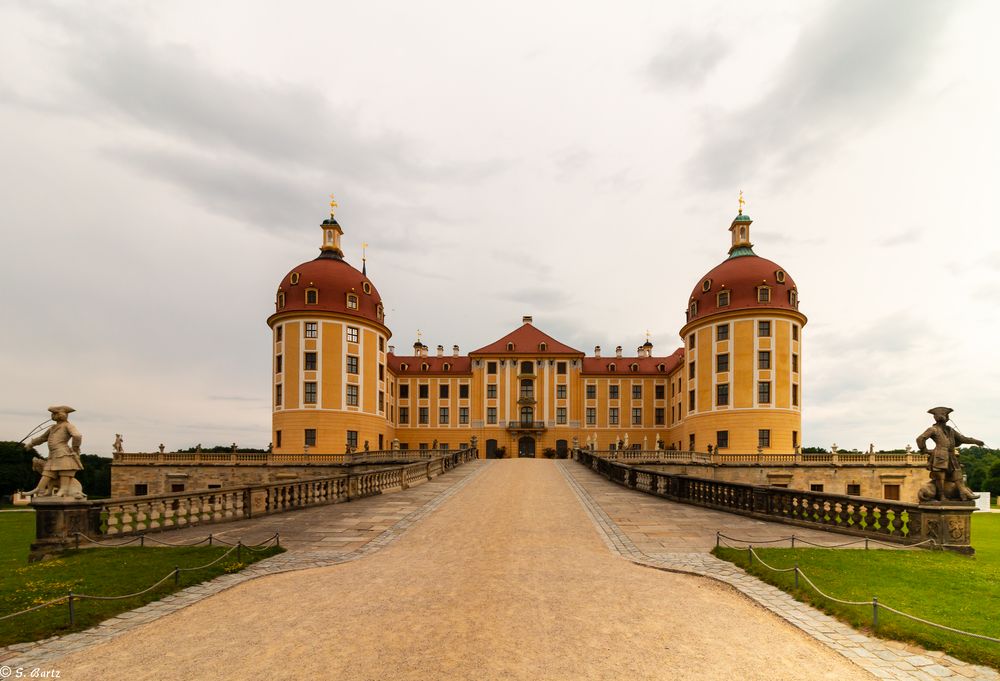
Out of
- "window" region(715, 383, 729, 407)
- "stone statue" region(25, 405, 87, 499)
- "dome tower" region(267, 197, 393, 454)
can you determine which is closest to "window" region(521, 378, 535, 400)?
"dome tower" region(267, 197, 393, 454)

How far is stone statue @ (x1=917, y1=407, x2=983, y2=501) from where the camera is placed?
12383 millimetres

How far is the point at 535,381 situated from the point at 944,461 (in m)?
51.4

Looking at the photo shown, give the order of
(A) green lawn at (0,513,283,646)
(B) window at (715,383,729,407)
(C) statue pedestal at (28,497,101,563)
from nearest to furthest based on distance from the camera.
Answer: (A) green lawn at (0,513,283,646) < (C) statue pedestal at (28,497,101,563) < (B) window at (715,383,729,407)

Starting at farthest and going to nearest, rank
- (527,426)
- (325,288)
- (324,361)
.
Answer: (527,426) → (325,288) → (324,361)

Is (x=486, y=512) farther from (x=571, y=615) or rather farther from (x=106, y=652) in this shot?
(x=106, y=652)

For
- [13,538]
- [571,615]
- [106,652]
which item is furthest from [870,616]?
[13,538]

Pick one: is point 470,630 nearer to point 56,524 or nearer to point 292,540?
point 292,540

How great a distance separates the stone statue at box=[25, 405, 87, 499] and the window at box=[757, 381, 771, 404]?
45438 millimetres

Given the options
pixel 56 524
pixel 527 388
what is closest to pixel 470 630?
pixel 56 524

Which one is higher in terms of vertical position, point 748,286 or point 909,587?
point 748,286

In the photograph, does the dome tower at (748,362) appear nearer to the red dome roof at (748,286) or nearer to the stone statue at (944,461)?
the red dome roof at (748,286)

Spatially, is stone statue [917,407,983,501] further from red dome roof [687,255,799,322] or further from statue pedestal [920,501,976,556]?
red dome roof [687,255,799,322]

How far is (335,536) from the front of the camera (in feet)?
43.5

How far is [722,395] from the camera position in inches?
1877
